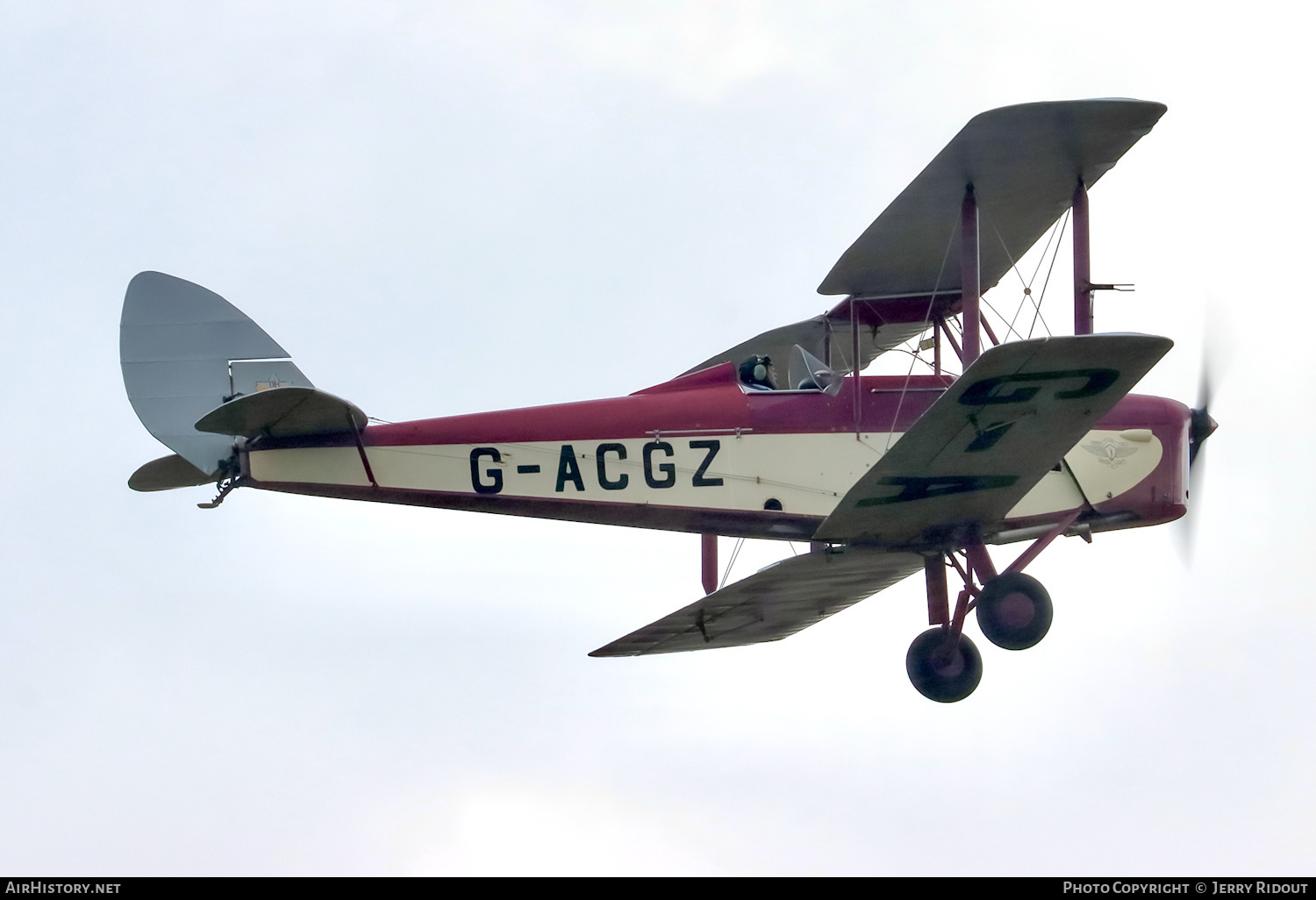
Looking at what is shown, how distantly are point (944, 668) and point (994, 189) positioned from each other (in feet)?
11.1

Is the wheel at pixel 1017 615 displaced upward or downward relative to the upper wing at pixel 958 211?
downward

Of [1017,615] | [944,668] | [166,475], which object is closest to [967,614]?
[944,668]

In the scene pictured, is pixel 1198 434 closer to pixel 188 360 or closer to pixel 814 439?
pixel 814 439

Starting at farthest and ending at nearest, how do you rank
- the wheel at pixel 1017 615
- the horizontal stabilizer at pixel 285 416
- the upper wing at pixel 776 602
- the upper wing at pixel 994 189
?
1. the upper wing at pixel 776 602
2. the wheel at pixel 1017 615
3. the horizontal stabilizer at pixel 285 416
4. the upper wing at pixel 994 189

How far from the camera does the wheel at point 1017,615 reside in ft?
30.6

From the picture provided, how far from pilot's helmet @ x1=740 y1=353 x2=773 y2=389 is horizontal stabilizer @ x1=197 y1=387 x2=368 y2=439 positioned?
98.5 inches

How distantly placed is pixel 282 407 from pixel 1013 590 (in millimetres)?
4744

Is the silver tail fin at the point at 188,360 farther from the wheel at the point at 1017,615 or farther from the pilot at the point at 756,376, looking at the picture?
the wheel at the point at 1017,615

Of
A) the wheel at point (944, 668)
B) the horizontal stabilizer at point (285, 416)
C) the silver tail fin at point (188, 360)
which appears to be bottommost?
the wheel at point (944, 668)

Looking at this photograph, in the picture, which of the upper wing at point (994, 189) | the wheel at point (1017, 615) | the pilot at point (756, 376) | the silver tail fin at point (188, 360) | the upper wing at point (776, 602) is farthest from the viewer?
the upper wing at point (776, 602)

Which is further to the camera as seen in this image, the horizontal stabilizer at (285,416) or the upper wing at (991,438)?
the horizontal stabilizer at (285,416)

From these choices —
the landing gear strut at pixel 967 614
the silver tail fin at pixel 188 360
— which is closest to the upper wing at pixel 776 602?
the landing gear strut at pixel 967 614

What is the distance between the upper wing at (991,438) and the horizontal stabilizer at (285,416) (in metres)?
3.11
